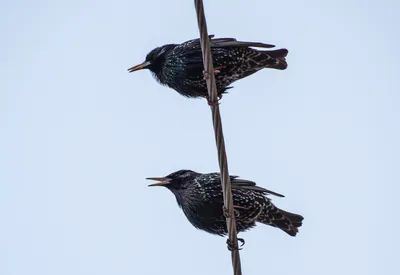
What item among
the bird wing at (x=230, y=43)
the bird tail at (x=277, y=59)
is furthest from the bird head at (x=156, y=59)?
the bird tail at (x=277, y=59)

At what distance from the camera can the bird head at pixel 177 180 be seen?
6961 mm

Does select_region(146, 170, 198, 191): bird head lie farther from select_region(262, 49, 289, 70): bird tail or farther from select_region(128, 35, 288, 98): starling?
select_region(262, 49, 289, 70): bird tail

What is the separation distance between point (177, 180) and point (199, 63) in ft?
3.62

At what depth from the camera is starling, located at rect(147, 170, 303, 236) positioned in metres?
6.64

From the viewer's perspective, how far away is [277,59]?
7281mm

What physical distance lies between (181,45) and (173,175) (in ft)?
3.93

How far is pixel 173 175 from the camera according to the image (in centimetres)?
704

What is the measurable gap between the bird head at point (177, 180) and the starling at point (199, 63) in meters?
0.72

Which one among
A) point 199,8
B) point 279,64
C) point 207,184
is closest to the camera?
point 199,8

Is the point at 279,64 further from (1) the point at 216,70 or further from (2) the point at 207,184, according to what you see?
(2) the point at 207,184

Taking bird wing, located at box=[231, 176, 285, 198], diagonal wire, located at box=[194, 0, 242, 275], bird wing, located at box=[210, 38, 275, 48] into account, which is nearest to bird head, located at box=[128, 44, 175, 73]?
bird wing, located at box=[210, 38, 275, 48]

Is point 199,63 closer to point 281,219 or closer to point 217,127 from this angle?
point 281,219

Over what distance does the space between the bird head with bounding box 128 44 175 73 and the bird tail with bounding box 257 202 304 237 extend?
5.44ft

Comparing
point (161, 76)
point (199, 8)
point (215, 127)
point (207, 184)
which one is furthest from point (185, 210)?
point (199, 8)
